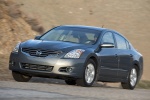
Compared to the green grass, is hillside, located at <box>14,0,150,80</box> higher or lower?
higher

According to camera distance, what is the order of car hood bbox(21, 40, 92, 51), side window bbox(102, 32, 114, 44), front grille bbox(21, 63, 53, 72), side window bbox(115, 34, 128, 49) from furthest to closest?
side window bbox(115, 34, 128, 49) < side window bbox(102, 32, 114, 44) < car hood bbox(21, 40, 92, 51) < front grille bbox(21, 63, 53, 72)

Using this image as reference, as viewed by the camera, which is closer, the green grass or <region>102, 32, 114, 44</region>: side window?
<region>102, 32, 114, 44</region>: side window

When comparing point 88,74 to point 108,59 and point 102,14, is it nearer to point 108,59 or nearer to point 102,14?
point 108,59

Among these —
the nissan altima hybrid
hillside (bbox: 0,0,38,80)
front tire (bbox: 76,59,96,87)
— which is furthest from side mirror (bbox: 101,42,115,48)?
hillside (bbox: 0,0,38,80)

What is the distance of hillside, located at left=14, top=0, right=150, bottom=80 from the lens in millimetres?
34688

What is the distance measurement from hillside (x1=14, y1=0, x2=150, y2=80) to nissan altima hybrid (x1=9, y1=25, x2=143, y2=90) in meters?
17.9

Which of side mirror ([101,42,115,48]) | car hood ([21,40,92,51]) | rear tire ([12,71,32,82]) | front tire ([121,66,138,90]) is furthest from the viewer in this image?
front tire ([121,66,138,90])

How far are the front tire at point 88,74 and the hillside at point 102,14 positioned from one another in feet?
63.2

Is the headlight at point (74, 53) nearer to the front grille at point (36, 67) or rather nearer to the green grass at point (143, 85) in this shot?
the front grille at point (36, 67)

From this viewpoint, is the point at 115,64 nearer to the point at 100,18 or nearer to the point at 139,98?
the point at 139,98

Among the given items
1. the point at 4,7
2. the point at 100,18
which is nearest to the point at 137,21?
the point at 100,18

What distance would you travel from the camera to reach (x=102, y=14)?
1495 inches

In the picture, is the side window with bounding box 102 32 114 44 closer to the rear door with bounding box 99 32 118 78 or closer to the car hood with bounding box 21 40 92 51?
the rear door with bounding box 99 32 118 78

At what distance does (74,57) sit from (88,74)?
24.9 inches
